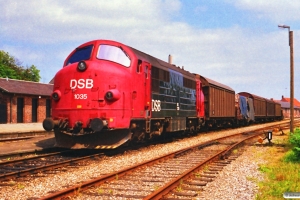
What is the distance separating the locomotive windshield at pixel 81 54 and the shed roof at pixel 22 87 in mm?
20034

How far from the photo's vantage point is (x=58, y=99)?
38.5 ft

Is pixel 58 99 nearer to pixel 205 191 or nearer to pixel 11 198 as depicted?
pixel 11 198

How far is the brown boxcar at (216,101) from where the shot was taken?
22.9 m

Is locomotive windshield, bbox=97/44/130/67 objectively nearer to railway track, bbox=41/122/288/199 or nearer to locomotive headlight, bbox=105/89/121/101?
locomotive headlight, bbox=105/89/121/101

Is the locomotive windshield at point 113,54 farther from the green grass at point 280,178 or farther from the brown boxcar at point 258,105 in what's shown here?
the brown boxcar at point 258,105

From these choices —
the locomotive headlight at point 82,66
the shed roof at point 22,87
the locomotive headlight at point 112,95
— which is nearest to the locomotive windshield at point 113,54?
the locomotive headlight at point 82,66

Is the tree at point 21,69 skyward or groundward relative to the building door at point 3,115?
skyward

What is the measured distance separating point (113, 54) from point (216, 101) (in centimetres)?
1386

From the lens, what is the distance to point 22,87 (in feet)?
113

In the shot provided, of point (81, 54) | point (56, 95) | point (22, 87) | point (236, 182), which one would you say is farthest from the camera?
point (22, 87)

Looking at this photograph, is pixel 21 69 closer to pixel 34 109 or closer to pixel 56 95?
pixel 34 109

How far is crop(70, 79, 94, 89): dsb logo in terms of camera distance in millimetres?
11320

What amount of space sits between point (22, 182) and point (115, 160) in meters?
3.66

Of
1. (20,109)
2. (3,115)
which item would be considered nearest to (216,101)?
(20,109)
